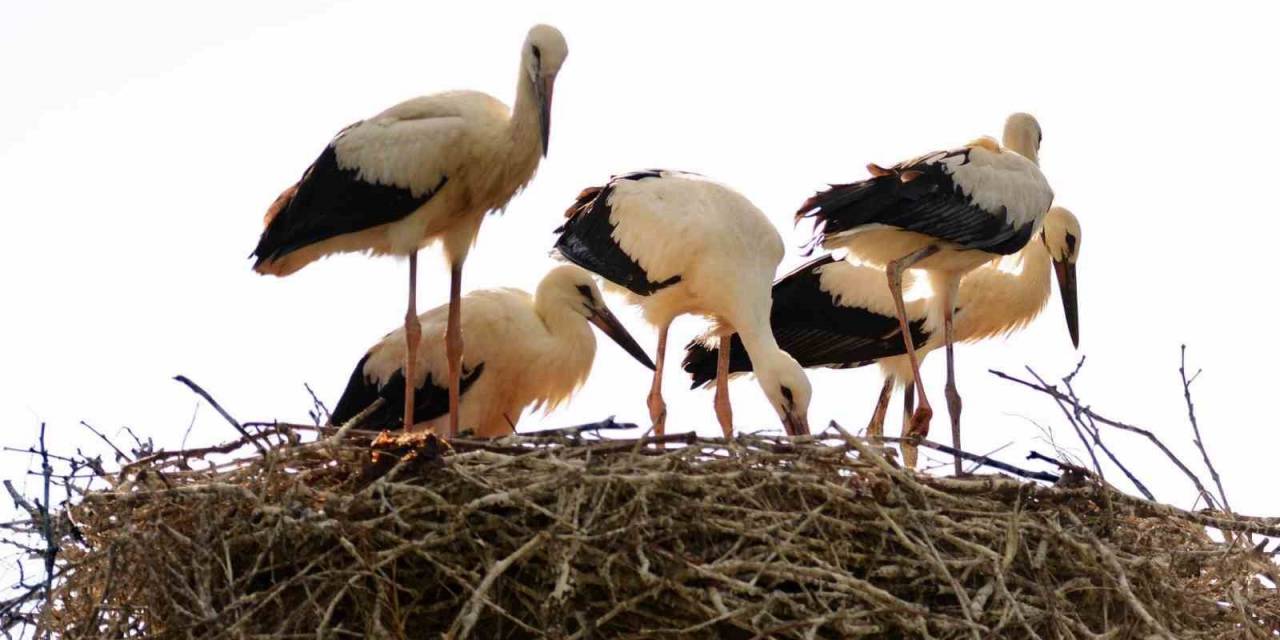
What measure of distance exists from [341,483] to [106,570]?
727 mm

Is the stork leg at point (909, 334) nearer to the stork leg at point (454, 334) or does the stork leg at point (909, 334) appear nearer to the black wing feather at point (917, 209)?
the black wing feather at point (917, 209)

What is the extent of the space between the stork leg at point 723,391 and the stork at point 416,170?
1.36m

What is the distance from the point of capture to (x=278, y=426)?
684 centimetres

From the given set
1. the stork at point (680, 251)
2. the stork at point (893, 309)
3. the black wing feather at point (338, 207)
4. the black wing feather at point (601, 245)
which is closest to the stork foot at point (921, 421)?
the stork at point (893, 309)

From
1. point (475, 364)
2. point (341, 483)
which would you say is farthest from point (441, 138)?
point (341, 483)

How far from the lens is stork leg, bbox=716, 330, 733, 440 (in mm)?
9328

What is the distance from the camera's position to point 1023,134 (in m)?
10.3

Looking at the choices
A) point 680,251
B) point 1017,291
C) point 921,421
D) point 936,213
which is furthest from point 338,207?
point 1017,291

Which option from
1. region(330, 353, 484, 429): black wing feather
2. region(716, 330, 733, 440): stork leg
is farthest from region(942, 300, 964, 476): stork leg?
region(330, 353, 484, 429): black wing feather

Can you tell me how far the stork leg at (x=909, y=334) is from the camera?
9625 millimetres

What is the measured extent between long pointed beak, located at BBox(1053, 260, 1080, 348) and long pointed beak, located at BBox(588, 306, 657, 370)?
240cm

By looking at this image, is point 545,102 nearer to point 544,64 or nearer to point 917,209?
point 544,64

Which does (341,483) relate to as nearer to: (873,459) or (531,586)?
(531,586)

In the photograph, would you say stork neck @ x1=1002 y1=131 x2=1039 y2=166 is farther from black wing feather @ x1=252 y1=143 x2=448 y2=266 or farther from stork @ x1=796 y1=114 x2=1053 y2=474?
black wing feather @ x1=252 y1=143 x2=448 y2=266
